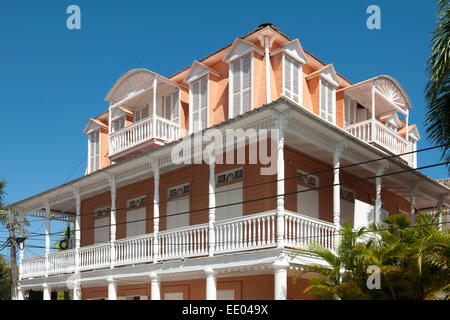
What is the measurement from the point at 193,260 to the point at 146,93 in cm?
862

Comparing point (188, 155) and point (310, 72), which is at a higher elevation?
Result: point (310, 72)

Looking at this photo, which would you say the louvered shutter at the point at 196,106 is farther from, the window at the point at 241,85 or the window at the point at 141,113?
the window at the point at 141,113

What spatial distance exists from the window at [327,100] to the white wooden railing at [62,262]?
10692 millimetres

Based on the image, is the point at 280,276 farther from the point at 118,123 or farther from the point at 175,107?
the point at 118,123

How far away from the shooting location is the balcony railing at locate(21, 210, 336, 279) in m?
13.9

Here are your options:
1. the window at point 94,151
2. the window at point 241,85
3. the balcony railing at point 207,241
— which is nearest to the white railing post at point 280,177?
the balcony railing at point 207,241

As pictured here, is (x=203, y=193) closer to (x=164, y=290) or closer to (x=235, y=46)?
(x=164, y=290)

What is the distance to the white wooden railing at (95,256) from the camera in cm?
1891

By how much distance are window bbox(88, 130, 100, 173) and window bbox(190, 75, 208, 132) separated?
7.49 meters

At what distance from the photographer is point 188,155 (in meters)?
16.7

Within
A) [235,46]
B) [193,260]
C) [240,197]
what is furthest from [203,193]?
[235,46]

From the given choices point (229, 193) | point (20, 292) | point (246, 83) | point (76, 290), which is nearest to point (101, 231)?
point (20, 292)

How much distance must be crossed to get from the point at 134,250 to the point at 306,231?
20.8ft
